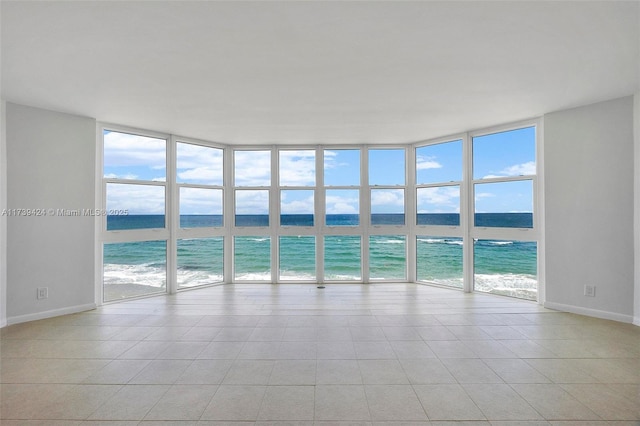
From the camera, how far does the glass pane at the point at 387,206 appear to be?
6.58 m

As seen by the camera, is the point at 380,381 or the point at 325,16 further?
the point at 380,381

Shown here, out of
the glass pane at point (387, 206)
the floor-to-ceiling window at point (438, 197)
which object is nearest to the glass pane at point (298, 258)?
the glass pane at point (387, 206)

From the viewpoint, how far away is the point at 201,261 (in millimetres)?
6746

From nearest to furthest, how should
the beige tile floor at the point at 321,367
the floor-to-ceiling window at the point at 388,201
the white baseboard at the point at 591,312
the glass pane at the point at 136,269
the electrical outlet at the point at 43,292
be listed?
1. the beige tile floor at the point at 321,367
2. the white baseboard at the point at 591,312
3. the electrical outlet at the point at 43,292
4. the glass pane at the point at 136,269
5. the floor-to-ceiling window at the point at 388,201

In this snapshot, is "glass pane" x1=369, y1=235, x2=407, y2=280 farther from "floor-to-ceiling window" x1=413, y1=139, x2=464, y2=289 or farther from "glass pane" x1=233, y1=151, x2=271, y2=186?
"glass pane" x1=233, y1=151, x2=271, y2=186

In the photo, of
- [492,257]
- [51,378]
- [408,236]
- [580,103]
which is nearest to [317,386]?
[51,378]

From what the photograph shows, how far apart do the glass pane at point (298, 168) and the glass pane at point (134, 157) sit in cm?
232

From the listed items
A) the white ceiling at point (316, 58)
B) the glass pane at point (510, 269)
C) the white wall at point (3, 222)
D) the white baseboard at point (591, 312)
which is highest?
the white ceiling at point (316, 58)

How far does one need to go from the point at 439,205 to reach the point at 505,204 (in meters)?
1.17

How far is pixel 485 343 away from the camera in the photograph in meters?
3.35

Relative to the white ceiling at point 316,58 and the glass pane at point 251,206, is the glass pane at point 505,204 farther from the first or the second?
the glass pane at point 251,206

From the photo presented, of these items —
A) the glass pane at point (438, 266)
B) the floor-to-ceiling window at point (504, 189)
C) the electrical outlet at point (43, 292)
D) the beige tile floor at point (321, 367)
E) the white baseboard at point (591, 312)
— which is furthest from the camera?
the glass pane at point (438, 266)

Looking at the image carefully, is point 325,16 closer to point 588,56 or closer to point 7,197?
point 588,56

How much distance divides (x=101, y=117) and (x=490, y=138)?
21.4ft
